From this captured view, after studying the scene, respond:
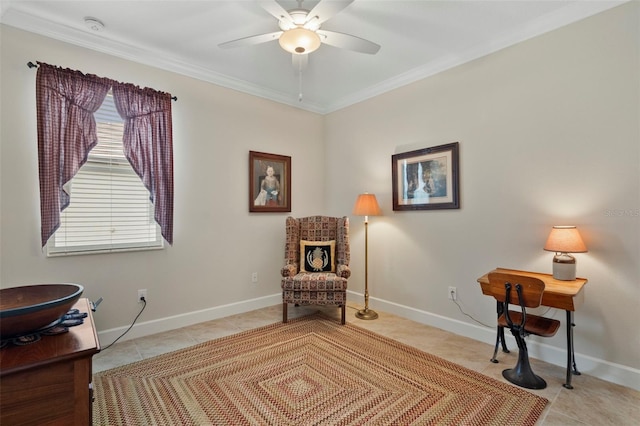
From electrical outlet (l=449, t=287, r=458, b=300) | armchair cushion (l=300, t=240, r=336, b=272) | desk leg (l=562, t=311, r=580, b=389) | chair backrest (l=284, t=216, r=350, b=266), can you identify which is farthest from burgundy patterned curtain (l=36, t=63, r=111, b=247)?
desk leg (l=562, t=311, r=580, b=389)

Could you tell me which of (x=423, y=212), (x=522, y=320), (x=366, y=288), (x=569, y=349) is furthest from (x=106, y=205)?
(x=569, y=349)

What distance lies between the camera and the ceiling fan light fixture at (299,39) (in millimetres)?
2051

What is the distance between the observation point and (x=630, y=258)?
6.91 feet

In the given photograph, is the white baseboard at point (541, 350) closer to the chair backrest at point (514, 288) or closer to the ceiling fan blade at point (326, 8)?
the chair backrest at point (514, 288)

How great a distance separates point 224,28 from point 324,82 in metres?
1.34

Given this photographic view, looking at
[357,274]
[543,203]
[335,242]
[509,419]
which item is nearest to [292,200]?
[335,242]

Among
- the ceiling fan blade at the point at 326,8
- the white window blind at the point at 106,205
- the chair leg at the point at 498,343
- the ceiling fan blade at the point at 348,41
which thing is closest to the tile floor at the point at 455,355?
the chair leg at the point at 498,343

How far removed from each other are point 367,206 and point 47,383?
9.56ft

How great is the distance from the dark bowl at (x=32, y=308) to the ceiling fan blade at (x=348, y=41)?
2.08 m

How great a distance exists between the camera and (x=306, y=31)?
2.04 m

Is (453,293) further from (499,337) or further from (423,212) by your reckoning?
(423,212)

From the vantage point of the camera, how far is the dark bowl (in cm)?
103

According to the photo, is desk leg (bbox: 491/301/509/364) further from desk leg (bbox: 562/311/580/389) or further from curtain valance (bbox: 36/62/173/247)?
curtain valance (bbox: 36/62/173/247)

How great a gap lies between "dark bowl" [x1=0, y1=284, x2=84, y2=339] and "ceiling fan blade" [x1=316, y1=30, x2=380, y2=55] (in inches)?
81.9
